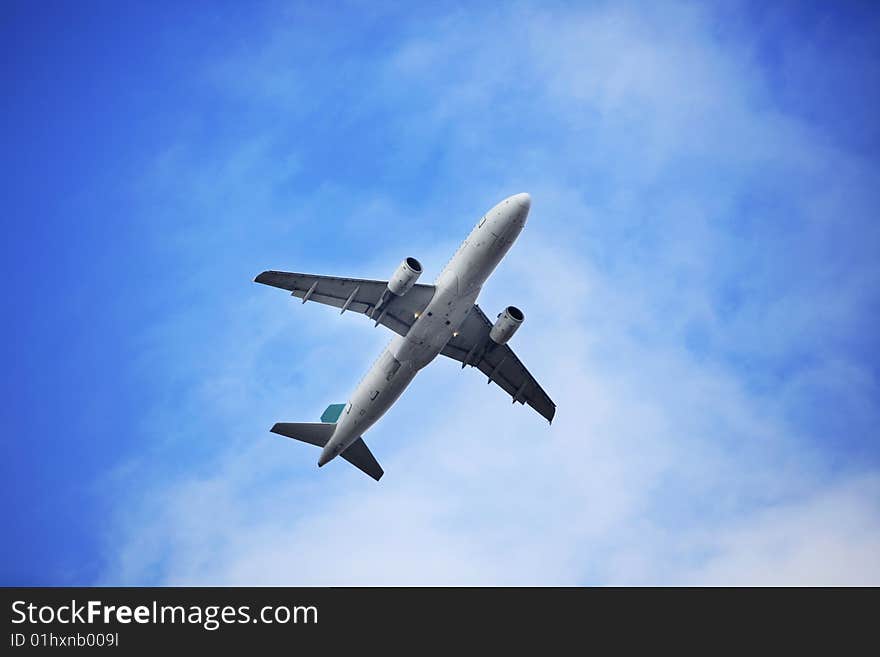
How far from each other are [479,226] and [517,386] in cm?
1617

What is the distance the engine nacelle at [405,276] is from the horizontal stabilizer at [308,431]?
41.0ft

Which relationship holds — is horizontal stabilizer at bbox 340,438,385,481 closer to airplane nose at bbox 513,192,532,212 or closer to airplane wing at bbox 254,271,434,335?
airplane wing at bbox 254,271,434,335

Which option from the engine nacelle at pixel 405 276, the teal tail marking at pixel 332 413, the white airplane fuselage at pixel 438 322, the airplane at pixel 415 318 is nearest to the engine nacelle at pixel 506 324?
the airplane at pixel 415 318

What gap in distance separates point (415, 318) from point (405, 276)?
3482 mm

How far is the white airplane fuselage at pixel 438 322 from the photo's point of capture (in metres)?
40.3

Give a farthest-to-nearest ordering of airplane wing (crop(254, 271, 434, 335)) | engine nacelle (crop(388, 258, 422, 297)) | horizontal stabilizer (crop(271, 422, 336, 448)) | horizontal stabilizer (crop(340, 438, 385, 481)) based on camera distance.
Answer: horizontal stabilizer (crop(340, 438, 385, 481)) → horizontal stabilizer (crop(271, 422, 336, 448)) → airplane wing (crop(254, 271, 434, 335)) → engine nacelle (crop(388, 258, 422, 297))

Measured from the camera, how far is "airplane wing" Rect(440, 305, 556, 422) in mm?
50312

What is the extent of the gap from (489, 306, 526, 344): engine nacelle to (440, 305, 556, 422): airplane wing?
214 centimetres

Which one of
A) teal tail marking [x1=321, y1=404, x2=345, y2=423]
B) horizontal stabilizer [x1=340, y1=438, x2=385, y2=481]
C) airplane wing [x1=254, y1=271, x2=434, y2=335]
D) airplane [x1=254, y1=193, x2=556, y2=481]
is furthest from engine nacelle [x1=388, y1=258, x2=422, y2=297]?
horizontal stabilizer [x1=340, y1=438, x2=385, y2=481]

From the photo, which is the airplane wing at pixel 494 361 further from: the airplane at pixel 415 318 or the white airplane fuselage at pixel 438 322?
the white airplane fuselage at pixel 438 322

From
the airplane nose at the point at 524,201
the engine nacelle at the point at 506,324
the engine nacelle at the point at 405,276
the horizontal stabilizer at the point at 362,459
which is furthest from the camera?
the horizontal stabilizer at the point at 362,459

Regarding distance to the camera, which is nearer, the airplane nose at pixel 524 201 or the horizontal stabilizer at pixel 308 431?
the airplane nose at pixel 524 201

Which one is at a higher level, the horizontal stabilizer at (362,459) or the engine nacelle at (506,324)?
the engine nacelle at (506,324)
